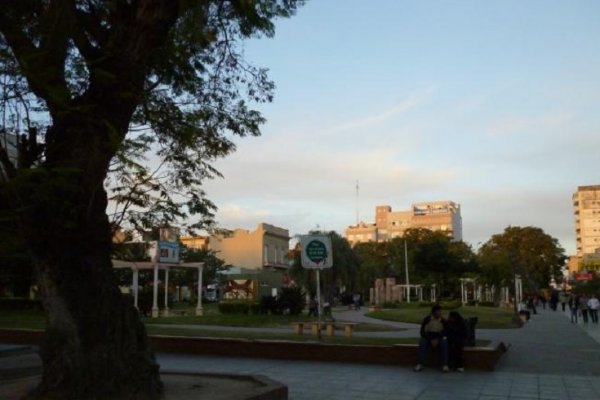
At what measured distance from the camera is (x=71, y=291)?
873 cm

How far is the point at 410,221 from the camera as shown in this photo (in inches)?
7431

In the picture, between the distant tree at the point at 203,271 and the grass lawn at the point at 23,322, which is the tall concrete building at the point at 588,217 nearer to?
the distant tree at the point at 203,271

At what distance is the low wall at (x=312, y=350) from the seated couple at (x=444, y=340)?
0.32 metres

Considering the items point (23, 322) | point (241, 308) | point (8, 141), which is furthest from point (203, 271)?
point (8, 141)

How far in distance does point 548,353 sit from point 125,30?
14.2 meters

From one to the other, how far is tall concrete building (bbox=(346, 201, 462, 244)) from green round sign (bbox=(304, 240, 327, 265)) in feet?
548

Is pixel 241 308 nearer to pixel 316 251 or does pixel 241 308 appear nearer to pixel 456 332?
pixel 316 251

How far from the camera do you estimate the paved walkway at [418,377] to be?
11.1m

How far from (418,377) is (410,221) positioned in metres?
178

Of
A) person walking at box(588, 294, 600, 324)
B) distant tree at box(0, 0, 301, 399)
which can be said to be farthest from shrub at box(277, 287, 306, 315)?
distant tree at box(0, 0, 301, 399)

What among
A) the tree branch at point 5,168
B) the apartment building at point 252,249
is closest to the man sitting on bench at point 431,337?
the tree branch at point 5,168

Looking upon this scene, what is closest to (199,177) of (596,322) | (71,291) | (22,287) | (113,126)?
(113,126)

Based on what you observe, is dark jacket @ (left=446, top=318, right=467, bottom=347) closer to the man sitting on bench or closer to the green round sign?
the man sitting on bench

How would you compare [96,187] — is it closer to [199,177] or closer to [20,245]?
[20,245]
